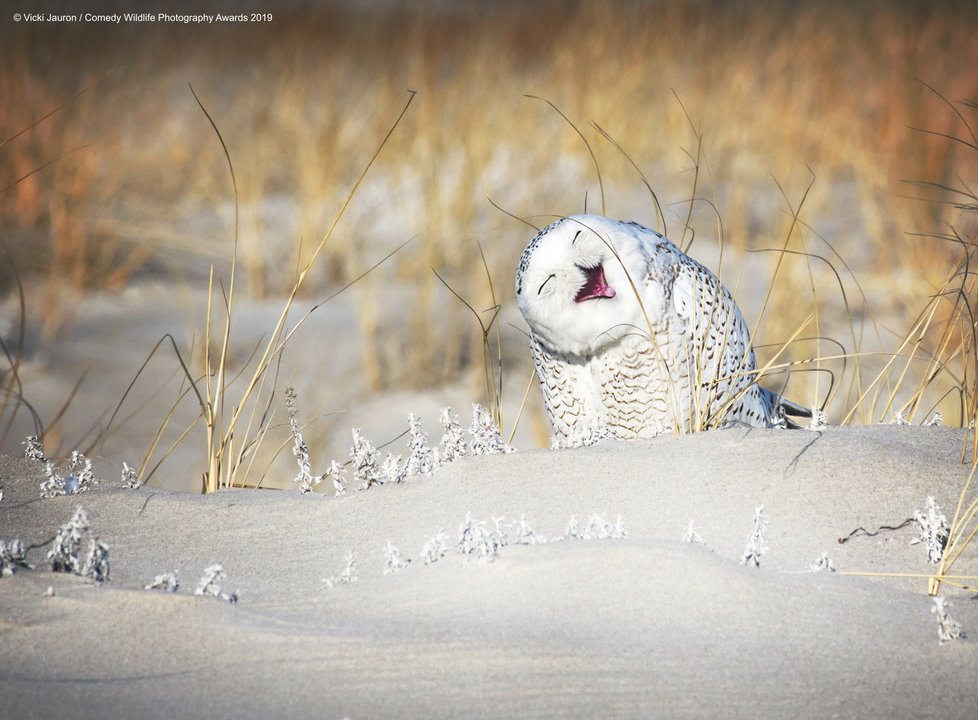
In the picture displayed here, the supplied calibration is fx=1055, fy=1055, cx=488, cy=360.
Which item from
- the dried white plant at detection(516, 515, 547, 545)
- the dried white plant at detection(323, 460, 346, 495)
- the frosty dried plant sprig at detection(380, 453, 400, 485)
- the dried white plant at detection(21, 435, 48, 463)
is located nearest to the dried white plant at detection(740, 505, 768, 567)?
the dried white plant at detection(516, 515, 547, 545)

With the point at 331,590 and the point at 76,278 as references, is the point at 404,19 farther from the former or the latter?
the point at 331,590

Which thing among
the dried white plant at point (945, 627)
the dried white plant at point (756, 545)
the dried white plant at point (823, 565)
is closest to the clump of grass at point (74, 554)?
the dried white plant at point (756, 545)

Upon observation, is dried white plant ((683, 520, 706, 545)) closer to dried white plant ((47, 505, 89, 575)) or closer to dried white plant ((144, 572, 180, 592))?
dried white plant ((144, 572, 180, 592))

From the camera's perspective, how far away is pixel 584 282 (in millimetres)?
2334

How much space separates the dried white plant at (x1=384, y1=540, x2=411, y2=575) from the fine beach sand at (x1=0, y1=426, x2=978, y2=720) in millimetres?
18

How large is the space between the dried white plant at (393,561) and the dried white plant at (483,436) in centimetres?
62

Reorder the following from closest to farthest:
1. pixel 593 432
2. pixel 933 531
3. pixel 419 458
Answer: pixel 933 531, pixel 419 458, pixel 593 432

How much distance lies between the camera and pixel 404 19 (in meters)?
11.1

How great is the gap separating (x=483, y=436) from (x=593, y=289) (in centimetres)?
42

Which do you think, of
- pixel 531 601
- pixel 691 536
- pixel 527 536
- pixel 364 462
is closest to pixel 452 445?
pixel 364 462

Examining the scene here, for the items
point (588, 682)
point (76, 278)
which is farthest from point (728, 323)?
point (76, 278)

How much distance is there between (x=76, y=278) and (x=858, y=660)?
494cm

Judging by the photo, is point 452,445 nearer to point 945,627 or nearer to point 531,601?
point 531,601

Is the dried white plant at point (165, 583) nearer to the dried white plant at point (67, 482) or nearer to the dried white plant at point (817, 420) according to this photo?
the dried white plant at point (67, 482)
